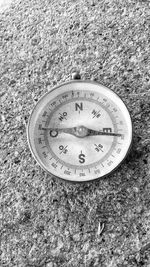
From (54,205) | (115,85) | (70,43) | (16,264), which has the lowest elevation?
(16,264)

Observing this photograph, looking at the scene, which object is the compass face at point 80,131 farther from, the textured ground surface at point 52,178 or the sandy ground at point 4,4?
the sandy ground at point 4,4

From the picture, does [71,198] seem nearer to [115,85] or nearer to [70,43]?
[115,85]

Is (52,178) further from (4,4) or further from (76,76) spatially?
(4,4)

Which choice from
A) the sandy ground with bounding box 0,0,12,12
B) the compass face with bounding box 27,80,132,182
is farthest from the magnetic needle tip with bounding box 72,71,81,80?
the sandy ground with bounding box 0,0,12,12

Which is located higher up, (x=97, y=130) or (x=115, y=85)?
(x=115, y=85)

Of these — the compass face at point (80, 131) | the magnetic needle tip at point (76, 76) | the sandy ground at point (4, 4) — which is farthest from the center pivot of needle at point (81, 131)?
the sandy ground at point (4, 4)

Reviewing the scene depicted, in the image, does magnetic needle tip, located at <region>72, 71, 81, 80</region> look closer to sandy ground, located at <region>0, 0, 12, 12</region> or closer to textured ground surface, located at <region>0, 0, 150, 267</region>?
textured ground surface, located at <region>0, 0, 150, 267</region>

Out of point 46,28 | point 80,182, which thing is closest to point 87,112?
point 80,182

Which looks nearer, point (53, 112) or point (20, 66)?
point (53, 112)
